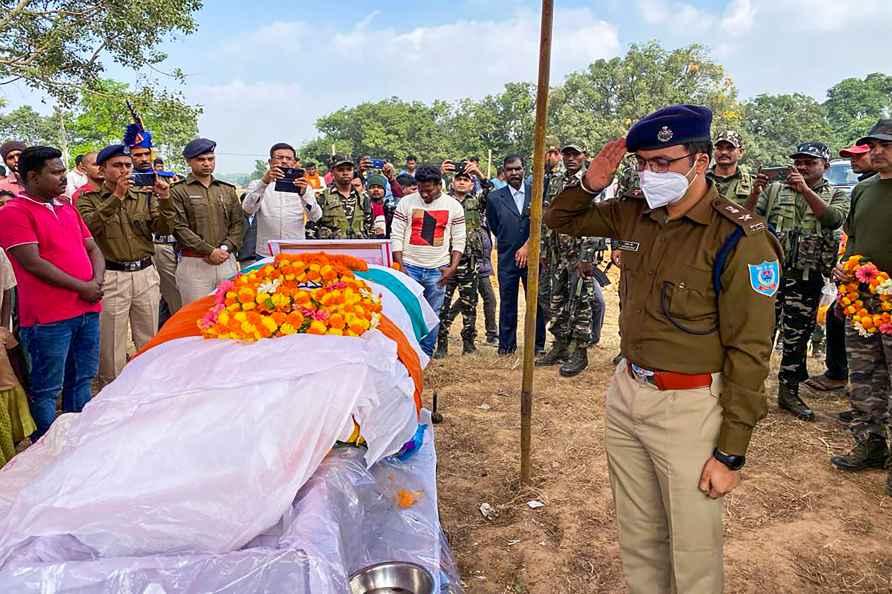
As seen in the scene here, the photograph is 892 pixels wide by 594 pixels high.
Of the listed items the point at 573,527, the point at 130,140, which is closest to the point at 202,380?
the point at 573,527

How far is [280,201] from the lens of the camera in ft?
19.9

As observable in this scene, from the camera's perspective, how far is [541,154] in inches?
128

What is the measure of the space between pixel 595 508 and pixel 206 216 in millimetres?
4213

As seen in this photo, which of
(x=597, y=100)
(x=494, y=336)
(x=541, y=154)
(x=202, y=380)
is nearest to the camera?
(x=202, y=380)

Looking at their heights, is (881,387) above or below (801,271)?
below

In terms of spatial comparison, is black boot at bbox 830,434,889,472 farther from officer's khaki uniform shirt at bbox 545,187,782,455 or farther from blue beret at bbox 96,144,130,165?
blue beret at bbox 96,144,130,165

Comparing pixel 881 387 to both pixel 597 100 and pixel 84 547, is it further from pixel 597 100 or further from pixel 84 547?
pixel 597 100

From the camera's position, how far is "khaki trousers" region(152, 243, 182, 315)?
6328 millimetres

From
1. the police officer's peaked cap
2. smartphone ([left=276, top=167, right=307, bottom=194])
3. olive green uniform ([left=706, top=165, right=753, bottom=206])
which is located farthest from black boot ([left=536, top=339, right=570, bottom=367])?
smartphone ([left=276, top=167, right=307, bottom=194])

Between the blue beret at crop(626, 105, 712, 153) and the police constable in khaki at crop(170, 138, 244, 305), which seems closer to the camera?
the blue beret at crop(626, 105, 712, 153)

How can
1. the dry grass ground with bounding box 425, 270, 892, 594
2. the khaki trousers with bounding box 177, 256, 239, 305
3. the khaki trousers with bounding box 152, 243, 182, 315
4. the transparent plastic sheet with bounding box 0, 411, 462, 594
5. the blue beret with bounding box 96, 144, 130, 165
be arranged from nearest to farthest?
the transparent plastic sheet with bounding box 0, 411, 462, 594 → the dry grass ground with bounding box 425, 270, 892, 594 → the blue beret with bounding box 96, 144, 130, 165 → the khaki trousers with bounding box 177, 256, 239, 305 → the khaki trousers with bounding box 152, 243, 182, 315

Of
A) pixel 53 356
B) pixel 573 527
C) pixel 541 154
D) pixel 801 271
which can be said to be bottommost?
pixel 573 527

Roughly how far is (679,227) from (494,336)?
5.58m

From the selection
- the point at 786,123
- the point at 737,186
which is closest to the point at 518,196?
the point at 737,186
